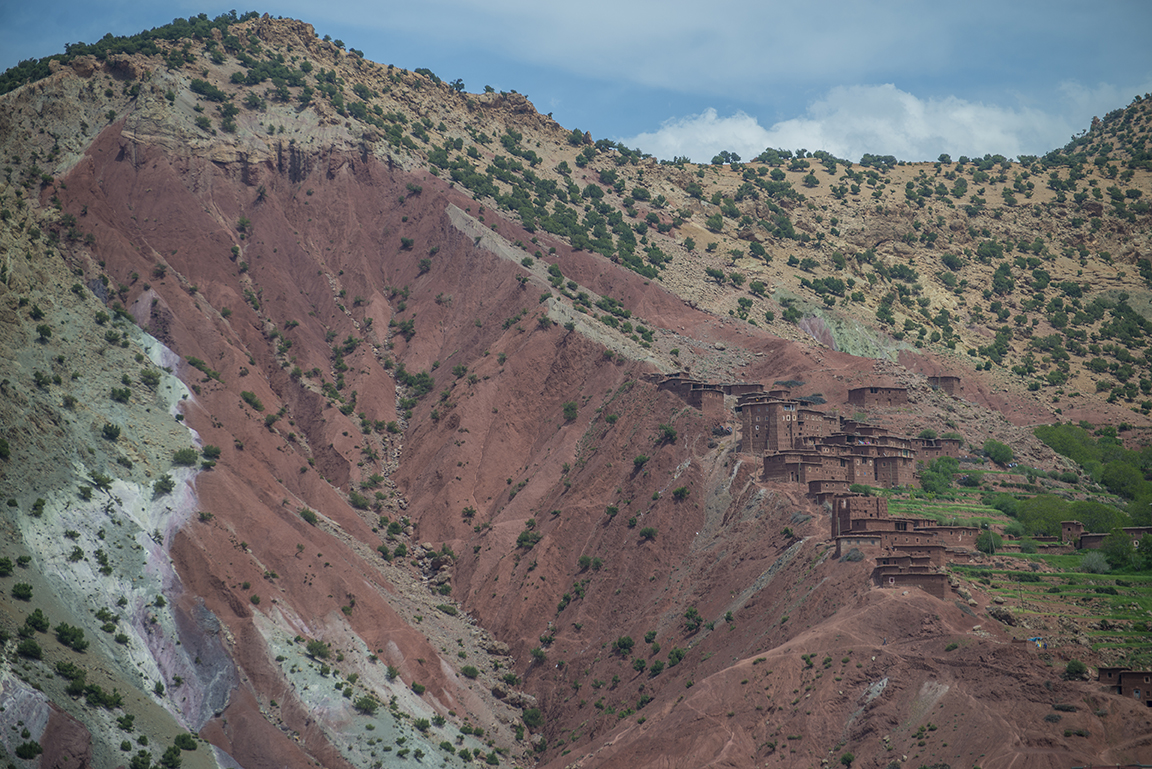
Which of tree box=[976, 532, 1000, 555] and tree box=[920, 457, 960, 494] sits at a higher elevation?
tree box=[920, 457, 960, 494]

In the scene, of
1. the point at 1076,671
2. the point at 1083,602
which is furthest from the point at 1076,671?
the point at 1083,602

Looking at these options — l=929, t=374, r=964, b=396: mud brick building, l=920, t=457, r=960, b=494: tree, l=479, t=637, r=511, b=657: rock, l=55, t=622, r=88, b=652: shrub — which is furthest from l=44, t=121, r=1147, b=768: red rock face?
l=920, t=457, r=960, b=494: tree

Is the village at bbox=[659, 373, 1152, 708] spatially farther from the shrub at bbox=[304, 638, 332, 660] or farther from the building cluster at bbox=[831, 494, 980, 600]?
the shrub at bbox=[304, 638, 332, 660]

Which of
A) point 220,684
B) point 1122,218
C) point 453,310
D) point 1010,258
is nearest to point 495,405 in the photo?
point 453,310

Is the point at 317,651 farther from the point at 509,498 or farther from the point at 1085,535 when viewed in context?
the point at 1085,535

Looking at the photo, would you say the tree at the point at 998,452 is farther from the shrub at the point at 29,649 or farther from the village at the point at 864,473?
the shrub at the point at 29,649
